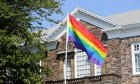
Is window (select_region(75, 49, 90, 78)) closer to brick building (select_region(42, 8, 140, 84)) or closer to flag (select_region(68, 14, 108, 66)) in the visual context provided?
brick building (select_region(42, 8, 140, 84))

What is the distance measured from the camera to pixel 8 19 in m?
29.7

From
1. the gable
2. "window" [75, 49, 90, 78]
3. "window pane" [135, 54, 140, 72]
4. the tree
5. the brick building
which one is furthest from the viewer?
"window" [75, 49, 90, 78]

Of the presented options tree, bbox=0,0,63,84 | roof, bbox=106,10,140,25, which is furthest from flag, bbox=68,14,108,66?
roof, bbox=106,10,140,25

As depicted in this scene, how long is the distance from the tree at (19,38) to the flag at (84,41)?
2611 mm

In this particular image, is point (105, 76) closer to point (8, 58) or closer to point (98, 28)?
point (98, 28)

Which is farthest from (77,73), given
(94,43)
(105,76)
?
(94,43)

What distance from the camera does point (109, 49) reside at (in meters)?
36.0

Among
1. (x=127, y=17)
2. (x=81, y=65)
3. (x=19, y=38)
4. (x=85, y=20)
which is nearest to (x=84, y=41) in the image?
(x=19, y=38)

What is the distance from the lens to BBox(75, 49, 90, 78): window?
122ft

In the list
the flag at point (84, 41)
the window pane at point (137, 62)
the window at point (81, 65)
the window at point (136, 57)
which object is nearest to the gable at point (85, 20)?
the window at point (136, 57)

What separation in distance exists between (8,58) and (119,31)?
1112cm

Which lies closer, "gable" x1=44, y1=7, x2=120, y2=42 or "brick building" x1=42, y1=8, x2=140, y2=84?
"brick building" x1=42, y1=8, x2=140, y2=84

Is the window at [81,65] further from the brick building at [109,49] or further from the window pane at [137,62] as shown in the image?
the window pane at [137,62]

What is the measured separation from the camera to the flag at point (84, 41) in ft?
94.6
